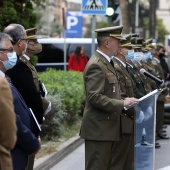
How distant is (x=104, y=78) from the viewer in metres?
6.82

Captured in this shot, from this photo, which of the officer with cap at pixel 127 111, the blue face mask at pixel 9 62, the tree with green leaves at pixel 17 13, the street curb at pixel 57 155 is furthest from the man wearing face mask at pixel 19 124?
the tree with green leaves at pixel 17 13

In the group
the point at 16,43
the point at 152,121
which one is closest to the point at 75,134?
the point at 152,121

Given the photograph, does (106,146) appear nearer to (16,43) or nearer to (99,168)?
(99,168)

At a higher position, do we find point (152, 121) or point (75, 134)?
point (152, 121)

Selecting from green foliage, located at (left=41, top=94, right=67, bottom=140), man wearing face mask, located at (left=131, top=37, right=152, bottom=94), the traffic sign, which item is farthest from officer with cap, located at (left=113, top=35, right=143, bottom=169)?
the traffic sign

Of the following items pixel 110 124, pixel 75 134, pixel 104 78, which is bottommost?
pixel 75 134

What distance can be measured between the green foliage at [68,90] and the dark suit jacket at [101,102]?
15.8 feet

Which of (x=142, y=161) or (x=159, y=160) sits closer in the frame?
(x=142, y=161)

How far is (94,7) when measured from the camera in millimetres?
13383

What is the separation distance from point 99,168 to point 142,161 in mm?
646

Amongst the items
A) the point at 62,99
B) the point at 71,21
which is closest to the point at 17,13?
the point at 62,99

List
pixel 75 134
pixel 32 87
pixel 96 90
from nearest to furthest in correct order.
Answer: pixel 32 87 < pixel 96 90 < pixel 75 134

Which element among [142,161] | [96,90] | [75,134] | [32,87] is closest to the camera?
[32,87]

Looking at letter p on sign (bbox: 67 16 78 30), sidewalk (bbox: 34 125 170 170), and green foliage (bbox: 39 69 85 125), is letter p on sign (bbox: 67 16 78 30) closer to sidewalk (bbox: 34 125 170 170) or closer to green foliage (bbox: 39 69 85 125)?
green foliage (bbox: 39 69 85 125)
